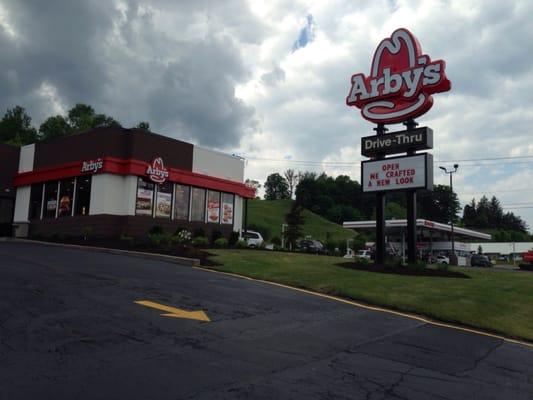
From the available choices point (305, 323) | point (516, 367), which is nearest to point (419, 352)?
point (516, 367)

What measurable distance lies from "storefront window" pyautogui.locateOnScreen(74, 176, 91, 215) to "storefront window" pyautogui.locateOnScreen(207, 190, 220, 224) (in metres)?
7.85

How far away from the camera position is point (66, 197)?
94.4 feet

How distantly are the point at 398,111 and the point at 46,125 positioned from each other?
2165 inches

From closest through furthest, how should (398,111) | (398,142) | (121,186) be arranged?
A: (398,142) < (398,111) < (121,186)

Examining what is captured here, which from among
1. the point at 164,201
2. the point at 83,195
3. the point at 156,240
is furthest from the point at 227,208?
the point at 156,240

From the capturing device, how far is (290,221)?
36.1 meters

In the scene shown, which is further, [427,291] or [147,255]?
[147,255]

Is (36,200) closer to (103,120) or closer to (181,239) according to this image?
(181,239)

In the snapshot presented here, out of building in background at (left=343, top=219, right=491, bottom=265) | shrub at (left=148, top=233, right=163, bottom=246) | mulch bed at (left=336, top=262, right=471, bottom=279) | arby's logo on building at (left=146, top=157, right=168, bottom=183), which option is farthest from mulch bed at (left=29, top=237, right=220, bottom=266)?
building in background at (left=343, top=219, right=491, bottom=265)

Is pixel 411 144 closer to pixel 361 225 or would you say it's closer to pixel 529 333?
pixel 529 333

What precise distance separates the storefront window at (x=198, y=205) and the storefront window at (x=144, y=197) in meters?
3.30

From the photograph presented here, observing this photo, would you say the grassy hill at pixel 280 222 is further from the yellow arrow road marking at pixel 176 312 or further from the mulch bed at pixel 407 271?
the yellow arrow road marking at pixel 176 312

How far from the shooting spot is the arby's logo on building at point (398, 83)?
63.3ft

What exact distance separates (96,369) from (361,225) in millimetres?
46673
